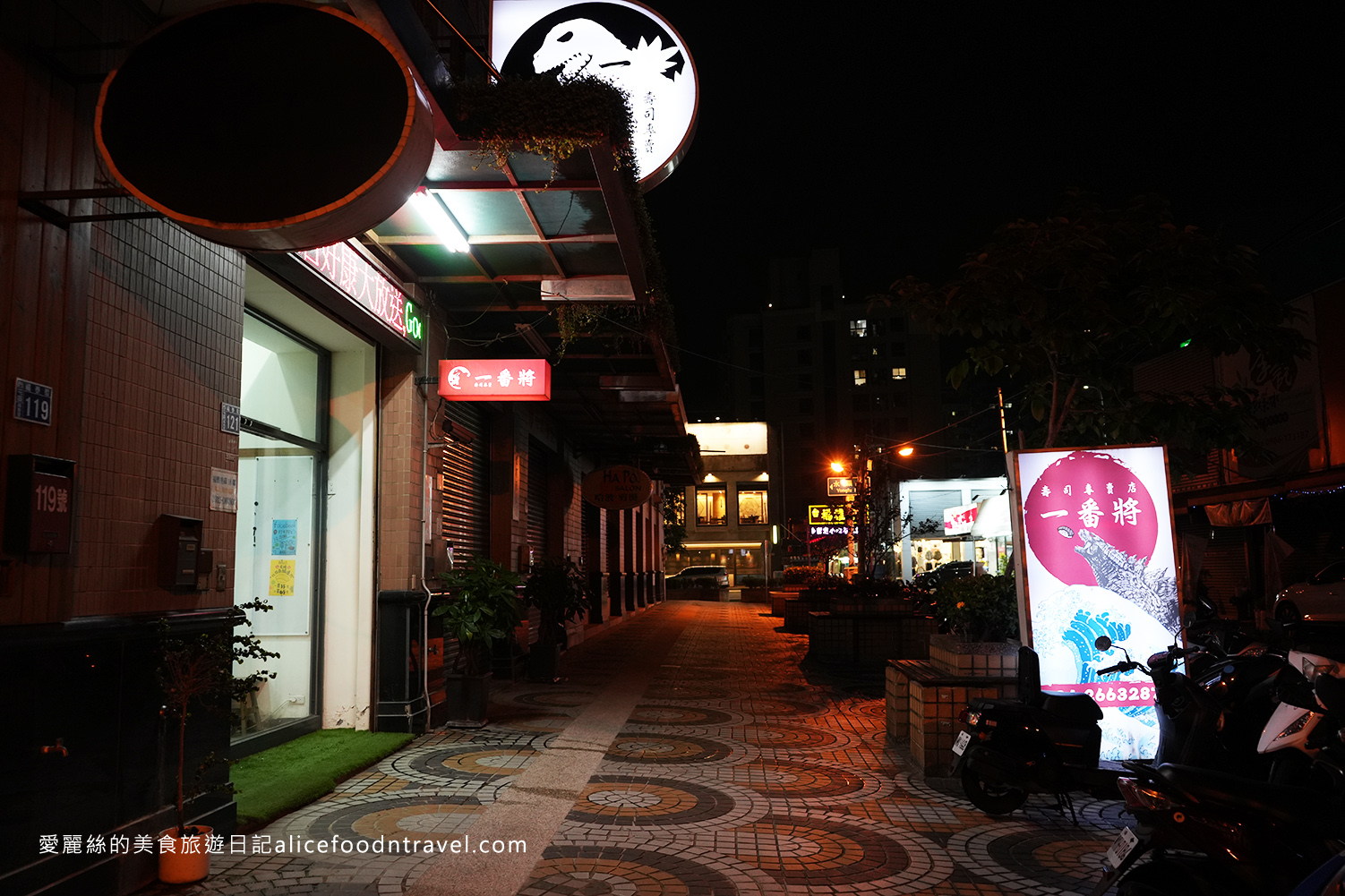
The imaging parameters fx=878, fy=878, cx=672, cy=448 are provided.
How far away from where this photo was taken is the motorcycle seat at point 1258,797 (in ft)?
10.7

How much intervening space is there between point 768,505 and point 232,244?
5986 cm

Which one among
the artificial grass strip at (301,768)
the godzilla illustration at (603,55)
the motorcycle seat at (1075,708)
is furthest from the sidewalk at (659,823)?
the godzilla illustration at (603,55)

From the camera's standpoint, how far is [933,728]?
22.6ft

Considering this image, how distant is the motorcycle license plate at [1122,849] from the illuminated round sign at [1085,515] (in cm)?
317

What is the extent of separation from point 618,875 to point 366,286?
5.32 meters

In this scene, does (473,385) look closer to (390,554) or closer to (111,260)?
(390,554)

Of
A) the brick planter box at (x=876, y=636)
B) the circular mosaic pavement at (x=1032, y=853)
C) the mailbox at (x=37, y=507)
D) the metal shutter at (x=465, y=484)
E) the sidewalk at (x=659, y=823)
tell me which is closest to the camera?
→ the mailbox at (x=37, y=507)

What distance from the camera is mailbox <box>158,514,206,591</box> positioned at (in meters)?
4.87

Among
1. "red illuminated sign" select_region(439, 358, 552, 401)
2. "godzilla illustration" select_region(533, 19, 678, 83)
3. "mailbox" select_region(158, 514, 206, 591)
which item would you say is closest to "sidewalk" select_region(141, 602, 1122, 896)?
"mailbox" select_region(158, 514, 206, 591)

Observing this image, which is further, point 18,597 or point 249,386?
point 249,386

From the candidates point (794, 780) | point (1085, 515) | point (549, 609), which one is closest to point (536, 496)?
point (549, 609)

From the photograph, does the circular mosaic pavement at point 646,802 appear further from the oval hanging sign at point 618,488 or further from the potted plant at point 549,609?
the oval hanging sign at point 618,488

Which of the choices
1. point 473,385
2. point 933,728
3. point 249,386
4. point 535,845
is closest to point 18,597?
point 535,845

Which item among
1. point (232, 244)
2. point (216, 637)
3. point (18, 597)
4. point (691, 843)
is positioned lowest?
point (691, 843)
